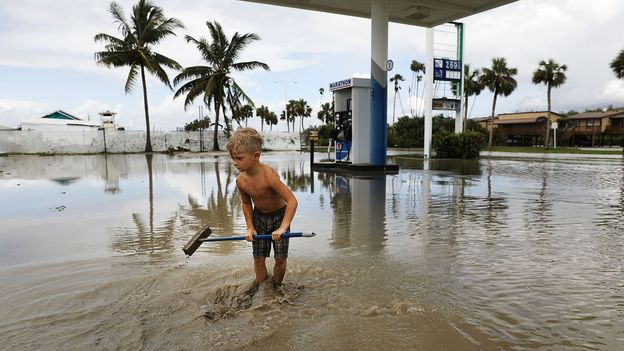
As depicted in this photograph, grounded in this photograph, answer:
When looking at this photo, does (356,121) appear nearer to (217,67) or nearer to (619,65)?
(217,67)

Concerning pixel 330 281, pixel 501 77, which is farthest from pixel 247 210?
pixel 501 77

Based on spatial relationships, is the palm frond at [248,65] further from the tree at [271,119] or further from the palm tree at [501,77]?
the tree at [271,119]

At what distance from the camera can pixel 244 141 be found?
275cm

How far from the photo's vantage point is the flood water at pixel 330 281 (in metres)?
2.42

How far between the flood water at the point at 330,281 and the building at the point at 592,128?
2396 inches

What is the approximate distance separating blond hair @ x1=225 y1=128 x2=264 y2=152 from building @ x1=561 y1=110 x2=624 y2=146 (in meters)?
65.2

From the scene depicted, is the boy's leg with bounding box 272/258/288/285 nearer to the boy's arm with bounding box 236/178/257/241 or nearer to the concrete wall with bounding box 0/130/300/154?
the boy's arm with bounding box 236/178/257/241

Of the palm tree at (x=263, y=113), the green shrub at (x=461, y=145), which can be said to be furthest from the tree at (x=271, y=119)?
the green shrub at (x=461, y=145)

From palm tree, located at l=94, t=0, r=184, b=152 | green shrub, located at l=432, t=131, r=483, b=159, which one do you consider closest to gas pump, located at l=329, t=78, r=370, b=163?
green shrub, located at l=432, t=131, r=483, b=159

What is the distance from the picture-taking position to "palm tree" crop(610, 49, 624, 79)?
3150 cm

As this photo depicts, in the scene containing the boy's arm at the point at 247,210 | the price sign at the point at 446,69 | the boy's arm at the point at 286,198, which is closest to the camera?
the boy's arm at the point at 286,198

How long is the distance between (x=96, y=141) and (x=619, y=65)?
130 ft

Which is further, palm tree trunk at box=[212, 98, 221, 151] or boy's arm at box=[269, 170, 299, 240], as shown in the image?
palm tree trunk at box=[212, 98, 221, 151]

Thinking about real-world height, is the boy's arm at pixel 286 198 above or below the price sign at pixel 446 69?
below
